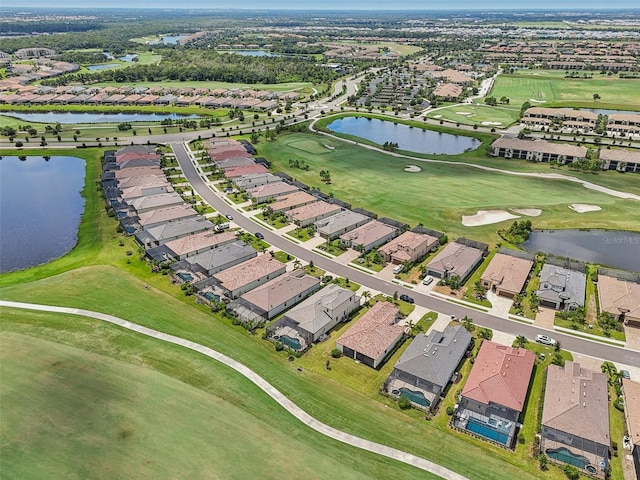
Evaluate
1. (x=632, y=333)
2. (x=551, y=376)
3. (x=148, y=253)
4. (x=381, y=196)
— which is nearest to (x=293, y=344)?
(x=551, y=376)

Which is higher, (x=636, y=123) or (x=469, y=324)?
(x=636, y=123)

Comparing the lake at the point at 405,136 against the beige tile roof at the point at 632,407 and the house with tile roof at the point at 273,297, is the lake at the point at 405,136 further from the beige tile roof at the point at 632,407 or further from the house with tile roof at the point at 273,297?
the beige tile roof at the point at 632,407

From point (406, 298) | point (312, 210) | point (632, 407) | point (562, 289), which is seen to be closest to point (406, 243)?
point (406, 298)

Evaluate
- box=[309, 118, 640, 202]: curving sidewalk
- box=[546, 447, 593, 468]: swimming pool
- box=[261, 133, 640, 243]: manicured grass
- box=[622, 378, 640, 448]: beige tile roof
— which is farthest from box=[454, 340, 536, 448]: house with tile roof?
box=[309, 118, 640, 202]: curving sidewalk

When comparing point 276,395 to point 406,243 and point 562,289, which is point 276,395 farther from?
point 562,289

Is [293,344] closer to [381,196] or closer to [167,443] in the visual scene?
[167,443]

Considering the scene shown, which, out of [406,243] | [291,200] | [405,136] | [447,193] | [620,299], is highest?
[405,136]

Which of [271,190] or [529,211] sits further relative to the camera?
[271,190]
